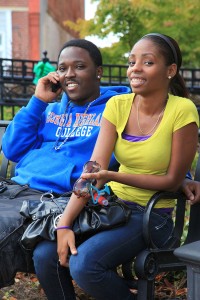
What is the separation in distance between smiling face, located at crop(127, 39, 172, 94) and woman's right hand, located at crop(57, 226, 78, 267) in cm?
80

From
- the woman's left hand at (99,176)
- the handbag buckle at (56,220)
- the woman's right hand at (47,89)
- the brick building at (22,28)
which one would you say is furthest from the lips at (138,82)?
the brick building at (22,28)

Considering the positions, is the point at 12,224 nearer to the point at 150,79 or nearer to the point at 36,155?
the point at 36,155

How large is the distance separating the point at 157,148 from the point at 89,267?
2.20 feet

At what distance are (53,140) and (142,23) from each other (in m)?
8.65

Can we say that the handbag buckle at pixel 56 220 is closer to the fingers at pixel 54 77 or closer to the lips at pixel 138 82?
the lips at pixel 138 82

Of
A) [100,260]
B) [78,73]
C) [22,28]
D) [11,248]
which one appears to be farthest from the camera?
[22,28]

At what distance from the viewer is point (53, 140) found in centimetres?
366

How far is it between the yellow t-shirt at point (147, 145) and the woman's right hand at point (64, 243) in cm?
39

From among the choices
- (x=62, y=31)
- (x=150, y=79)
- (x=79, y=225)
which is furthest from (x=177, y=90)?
(x=62, y=31)

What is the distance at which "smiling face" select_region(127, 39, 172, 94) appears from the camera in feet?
9.71

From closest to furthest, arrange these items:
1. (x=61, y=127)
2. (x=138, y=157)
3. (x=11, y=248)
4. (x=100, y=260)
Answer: (x=100, y=260) → (x=138, y=157) → (x=11, y=248) → (x=61, y=127)

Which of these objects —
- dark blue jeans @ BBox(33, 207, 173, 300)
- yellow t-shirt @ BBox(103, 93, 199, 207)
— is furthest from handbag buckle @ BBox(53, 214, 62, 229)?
yellow t-shirt @ BBox(103, 93, 199, 207)

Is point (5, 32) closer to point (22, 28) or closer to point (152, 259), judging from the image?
point (22, 28)

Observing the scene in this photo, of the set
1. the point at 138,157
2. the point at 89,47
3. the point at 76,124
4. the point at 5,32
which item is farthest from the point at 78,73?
the point at 5,32
